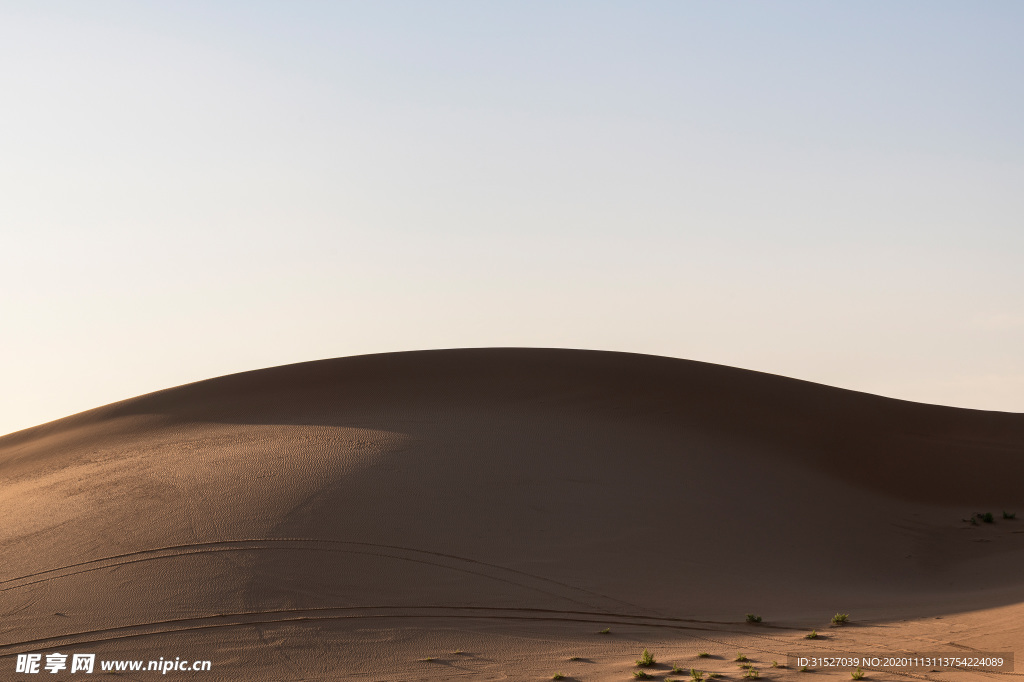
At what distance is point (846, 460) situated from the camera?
20.0m

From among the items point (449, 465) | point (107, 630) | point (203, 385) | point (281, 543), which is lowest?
point (107, 630)

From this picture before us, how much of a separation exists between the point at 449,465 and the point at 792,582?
6.12 m

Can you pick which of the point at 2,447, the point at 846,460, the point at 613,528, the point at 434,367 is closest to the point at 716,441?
the point at 846,460

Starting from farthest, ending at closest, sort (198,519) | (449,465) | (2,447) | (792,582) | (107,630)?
(2,447) → (449,465) → (198,519) → (792,582) → (107,630)

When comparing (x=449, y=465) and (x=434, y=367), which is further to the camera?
(x=434, y=367)

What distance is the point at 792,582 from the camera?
521 inches

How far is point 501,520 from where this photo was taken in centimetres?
1442

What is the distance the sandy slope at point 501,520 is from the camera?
35.0 ft

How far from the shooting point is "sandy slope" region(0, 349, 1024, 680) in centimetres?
1067

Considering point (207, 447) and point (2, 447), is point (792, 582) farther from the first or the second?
point (2, 447)

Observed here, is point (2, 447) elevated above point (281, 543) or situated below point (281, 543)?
above

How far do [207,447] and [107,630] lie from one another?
23.6 ft

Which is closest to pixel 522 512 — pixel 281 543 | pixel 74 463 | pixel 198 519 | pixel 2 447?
pixel 281 543

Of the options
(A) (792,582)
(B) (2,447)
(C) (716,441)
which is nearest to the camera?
(A) (792,582)
